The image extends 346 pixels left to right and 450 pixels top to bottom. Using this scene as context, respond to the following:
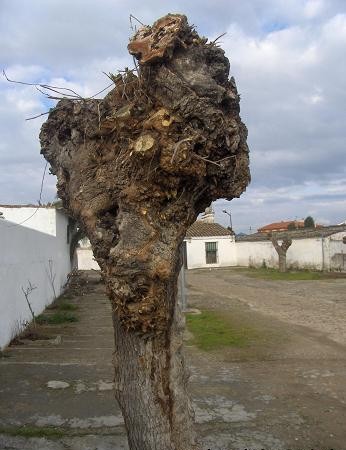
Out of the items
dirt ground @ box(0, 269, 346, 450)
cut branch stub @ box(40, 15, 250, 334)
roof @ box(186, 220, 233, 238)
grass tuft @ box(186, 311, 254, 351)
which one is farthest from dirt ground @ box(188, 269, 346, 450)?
roof @ box(186, 220, 233, 238)

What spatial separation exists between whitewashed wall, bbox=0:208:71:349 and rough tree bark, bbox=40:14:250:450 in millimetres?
7215

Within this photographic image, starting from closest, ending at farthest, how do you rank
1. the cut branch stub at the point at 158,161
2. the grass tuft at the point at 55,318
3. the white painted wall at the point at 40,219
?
the cut branch stub at the point at 158,161 < the grass tuft at the point at 55,318 < the white painted wall at the point at 40,219

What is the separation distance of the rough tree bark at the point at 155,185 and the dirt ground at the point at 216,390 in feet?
6.94

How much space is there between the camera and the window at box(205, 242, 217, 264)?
47.8 metres

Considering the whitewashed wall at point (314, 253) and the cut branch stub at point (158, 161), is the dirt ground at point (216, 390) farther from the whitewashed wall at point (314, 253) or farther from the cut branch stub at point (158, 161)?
the whitewashed wall at point (314, 253)

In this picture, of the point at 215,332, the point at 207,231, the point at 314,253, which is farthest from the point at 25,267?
the point at 207,231

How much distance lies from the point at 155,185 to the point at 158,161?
6.3 inches

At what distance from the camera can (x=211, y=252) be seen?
48062 mm

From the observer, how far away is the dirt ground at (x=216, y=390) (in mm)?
5621

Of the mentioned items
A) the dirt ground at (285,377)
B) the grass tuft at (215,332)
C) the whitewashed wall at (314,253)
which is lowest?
the dirt ground at (285,377)

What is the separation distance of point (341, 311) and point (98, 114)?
14119 mm

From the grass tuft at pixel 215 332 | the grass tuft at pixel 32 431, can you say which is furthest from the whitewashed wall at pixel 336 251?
the grass tuft at pixel 32 431

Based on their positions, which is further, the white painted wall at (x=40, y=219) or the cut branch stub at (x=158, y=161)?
the white painted wall at (x=40, y=219)

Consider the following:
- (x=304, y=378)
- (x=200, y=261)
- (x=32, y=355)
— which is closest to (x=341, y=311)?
(x=304, y=378)
